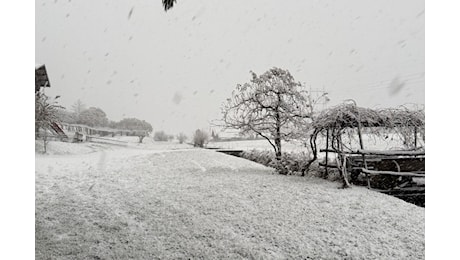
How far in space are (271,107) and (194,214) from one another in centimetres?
120

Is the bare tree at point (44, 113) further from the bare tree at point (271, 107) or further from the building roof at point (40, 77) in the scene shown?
the bare tree at point (271, 107)

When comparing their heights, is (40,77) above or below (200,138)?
above

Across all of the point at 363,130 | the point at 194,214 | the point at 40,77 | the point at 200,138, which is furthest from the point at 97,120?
the point at 363,130

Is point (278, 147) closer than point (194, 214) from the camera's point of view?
No

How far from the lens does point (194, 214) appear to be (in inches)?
78.2

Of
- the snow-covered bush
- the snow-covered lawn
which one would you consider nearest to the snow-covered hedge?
the snow-covered lawn

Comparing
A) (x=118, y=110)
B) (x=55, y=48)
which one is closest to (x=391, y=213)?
(x=118, y=110)

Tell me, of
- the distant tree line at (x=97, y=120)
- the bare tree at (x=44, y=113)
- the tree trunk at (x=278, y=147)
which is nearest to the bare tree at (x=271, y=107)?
the tree trunk at (x=278, y=147)

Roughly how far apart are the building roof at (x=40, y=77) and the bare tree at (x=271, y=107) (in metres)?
1.22

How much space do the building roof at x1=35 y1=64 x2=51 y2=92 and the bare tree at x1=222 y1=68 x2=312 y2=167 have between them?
4.00 ft

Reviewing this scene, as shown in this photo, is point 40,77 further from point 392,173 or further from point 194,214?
point 392,173

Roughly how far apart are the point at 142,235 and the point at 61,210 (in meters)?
0.54

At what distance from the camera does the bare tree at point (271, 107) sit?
8.00 ft

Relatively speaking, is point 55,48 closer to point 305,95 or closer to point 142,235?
point 142,235
